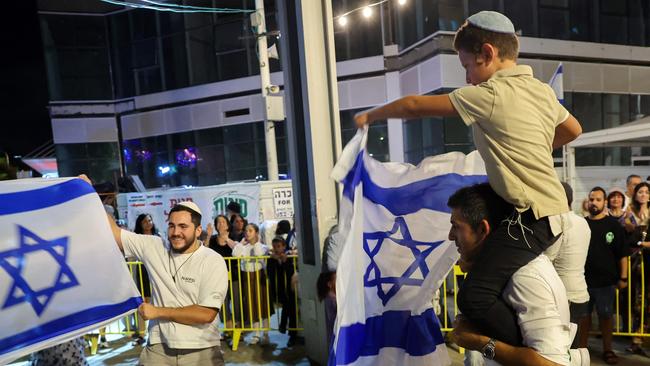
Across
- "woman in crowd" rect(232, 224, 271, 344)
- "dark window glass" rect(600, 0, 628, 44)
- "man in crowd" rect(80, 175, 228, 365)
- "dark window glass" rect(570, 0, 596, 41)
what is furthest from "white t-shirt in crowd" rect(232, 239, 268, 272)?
"dark window glass" rect(600, 0, 628, 44)

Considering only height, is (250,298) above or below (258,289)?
below

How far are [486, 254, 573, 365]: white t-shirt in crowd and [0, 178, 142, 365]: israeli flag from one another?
2.15 m

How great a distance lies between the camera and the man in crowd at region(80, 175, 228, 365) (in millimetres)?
2752

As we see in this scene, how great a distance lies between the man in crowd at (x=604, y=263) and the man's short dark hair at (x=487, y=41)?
367 centimetres

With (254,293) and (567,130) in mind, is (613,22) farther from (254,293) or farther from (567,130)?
(567,130)

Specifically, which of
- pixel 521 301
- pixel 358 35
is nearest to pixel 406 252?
pixel 521 301

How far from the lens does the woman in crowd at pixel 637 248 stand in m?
5.01

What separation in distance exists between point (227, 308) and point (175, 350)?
145 inches

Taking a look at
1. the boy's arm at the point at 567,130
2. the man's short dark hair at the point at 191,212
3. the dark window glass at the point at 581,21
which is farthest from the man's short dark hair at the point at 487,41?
the dark window glass at the point at 581,21

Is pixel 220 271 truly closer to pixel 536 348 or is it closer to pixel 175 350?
pixel 175 350

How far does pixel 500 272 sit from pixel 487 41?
3.20 feet

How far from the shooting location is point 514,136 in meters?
1.74

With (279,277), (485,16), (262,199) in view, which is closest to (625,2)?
(262,199)

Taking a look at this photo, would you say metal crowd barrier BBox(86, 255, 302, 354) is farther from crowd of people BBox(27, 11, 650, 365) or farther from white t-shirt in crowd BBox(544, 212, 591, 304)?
crowd of people BBox(27, 11, 650, 365)
